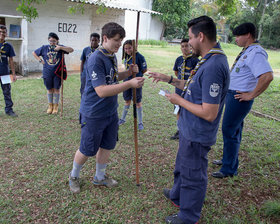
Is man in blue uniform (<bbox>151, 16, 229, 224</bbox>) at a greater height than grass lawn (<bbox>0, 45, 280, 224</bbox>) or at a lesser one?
greater

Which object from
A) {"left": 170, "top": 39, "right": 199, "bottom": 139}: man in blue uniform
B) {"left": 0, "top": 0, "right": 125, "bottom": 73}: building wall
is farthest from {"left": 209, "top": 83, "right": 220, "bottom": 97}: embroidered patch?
{"left": 0, "top": 0, "right": 125, "bottom": 73}: building wall

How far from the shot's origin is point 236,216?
2.88m

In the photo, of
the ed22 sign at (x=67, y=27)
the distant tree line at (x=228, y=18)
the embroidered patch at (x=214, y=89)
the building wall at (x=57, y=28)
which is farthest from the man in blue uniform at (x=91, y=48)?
the distant tree line at (x=228, y=18)

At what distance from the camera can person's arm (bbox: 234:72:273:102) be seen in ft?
9.89

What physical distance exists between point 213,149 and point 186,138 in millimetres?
2484

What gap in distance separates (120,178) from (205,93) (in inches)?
79.4

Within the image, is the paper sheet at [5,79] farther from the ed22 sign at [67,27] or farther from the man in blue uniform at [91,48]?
the ed22 sign at [67,27]

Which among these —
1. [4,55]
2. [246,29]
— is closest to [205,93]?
[246,29]

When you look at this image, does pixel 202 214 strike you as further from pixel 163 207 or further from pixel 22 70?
pixel 22 70

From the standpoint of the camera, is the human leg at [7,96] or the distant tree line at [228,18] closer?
the human leg at [7,96]

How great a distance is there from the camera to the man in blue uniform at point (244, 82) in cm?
305

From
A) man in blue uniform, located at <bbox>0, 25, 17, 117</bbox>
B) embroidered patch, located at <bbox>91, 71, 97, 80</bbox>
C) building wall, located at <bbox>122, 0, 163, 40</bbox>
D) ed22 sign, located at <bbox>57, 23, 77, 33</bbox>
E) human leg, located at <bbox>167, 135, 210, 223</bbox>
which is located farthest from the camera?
building wall, located at <bbox>122, 0, 163, 40</bbox>

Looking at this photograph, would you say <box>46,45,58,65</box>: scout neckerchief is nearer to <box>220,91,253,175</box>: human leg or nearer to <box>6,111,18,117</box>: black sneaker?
<box>6,111,18,117</box>: black sneaker

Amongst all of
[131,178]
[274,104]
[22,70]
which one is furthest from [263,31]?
[131,178]
